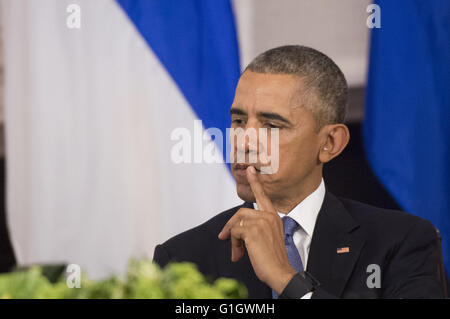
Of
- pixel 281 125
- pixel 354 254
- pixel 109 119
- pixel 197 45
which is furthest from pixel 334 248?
pixel 109 119

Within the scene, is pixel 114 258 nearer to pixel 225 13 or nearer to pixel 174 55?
pixel 174 55

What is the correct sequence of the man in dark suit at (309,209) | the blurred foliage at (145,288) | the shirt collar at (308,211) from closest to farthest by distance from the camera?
the blurred foliage at (145,288)
the man in dark suit at (309,209)
the shirt collar at (308,211)

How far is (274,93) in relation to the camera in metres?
2.12

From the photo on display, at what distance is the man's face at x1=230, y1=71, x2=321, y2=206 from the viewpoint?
6.97 feet

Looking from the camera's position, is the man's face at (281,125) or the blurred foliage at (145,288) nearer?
the blurred foliage at (145,288)

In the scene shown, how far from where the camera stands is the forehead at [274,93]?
2119 millimetres

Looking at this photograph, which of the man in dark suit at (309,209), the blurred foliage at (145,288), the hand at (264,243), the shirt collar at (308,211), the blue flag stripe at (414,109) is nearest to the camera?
the blurred foliage at (145,288)

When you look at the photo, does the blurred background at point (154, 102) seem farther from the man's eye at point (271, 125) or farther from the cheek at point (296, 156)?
the man's eye at point (271, 125)

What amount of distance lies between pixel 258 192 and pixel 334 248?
36cm

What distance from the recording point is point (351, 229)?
2.16 m

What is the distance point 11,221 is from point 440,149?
2.41 meters

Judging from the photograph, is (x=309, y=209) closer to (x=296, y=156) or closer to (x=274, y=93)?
(x=296, y=156)

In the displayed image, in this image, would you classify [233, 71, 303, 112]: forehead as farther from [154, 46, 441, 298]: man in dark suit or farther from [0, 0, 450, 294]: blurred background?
[0, 0, 450, 294]: blurred background

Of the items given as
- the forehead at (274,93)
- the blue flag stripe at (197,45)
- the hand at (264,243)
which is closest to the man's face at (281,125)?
the forehead at (274,93)
